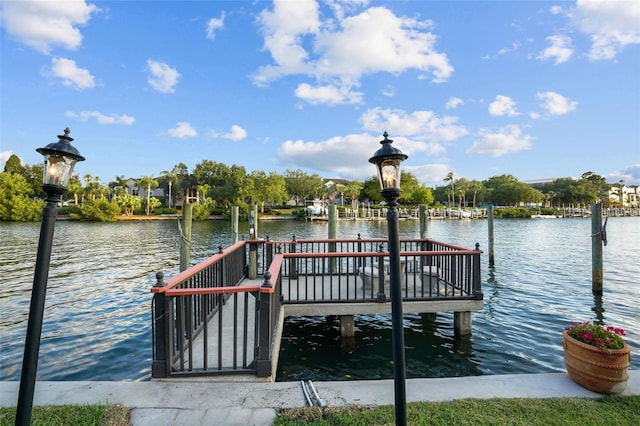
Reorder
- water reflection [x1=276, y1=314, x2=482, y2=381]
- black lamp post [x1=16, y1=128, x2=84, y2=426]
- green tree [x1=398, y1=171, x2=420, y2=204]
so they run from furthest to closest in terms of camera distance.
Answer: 1. green tree [x1=398, y1=171, x2=420, y2=204]
2. water reflection [x1=276, y1=314, x2=482, y2=381]
3. black lamp post [x1=16, y1=128, x2=84, y2=426]

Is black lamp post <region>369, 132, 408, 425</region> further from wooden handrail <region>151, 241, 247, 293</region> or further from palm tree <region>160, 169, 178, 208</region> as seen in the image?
palm tree <region>160, 169, 178, 208</region>

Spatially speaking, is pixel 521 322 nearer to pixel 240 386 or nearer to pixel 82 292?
pixel 240 386

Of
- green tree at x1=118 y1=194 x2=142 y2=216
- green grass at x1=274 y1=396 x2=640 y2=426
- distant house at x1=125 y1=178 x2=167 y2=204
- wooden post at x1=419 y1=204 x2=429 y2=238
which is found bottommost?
green grass at x1=274 y1=396 x2=640 y2=426

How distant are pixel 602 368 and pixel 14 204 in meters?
63.9

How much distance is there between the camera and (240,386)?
3.80 meters

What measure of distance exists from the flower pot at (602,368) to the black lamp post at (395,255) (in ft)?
8.30

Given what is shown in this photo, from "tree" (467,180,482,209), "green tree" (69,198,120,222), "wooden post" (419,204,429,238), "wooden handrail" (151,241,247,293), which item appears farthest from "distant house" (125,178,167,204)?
"wooden handrail" (151,241,247,293)

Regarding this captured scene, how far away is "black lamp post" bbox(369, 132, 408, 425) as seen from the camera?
2.61m

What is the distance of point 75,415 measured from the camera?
3.21m

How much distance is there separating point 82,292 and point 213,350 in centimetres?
914

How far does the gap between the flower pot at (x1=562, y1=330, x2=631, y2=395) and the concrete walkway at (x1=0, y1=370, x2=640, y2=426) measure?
5.1 inches

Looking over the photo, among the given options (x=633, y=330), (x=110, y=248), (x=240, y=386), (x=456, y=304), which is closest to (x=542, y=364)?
(x=456, y=304)

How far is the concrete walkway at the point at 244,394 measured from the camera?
326 centimetres

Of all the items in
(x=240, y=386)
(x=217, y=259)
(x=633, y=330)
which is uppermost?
(x=217, y=259)
